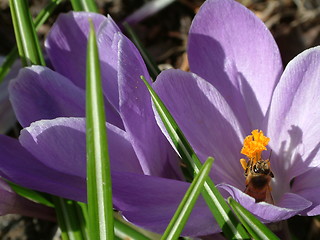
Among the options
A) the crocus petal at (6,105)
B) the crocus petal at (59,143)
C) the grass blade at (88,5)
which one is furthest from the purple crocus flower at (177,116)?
Result: the crocus petal at (6,105)

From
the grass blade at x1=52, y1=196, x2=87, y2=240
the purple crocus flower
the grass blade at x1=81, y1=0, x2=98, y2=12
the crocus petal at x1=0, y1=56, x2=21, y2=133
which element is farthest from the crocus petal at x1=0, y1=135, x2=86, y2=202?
the crocus petal at x1=0, y1=56, x2=21, y2=133

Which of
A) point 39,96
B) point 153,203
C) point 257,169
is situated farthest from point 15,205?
point 257,169

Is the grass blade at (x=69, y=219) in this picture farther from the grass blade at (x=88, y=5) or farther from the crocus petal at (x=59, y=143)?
the grass blade at (x=88, y=5)

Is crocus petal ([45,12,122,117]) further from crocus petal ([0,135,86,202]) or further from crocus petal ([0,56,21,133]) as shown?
crocus petal ([0,56,21,133])

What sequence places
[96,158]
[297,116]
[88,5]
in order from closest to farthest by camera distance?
1. [96,158]
2. [297,116]
3. [88,5]

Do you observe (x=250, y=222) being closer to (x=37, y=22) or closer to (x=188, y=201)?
(x=188, y=201)

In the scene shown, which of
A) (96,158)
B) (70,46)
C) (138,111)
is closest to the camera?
(96,158)
